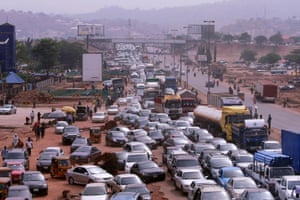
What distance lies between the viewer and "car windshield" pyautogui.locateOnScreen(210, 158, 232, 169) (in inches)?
1206

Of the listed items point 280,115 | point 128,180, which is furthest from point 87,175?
point 280,115

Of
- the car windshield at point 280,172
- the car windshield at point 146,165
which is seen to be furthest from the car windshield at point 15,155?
the car windshield at point 280,172

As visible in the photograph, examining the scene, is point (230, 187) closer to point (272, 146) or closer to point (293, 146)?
point (293, 146)

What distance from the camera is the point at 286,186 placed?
2498 cm

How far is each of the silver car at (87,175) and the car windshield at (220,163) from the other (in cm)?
417

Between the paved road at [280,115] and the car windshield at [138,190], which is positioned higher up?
the car windshield at [138,190]

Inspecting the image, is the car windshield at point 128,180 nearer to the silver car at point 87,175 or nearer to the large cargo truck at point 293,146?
the silver car at point 87,175

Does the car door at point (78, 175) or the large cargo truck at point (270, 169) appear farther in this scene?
the car door at point (78, 175)

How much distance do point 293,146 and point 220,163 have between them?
2.97m

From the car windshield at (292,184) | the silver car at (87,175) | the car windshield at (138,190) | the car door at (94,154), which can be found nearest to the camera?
the car windshield at (292,184)

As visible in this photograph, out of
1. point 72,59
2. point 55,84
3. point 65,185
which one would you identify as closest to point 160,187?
point 65,185

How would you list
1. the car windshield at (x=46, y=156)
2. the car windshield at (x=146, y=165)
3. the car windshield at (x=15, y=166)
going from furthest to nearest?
1. the car windshield at (x=46, y=156)
2. the car windshield at (x=15, y=166)
3. the car windshield at (x=146, y=165)

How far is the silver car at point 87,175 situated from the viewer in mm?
29355

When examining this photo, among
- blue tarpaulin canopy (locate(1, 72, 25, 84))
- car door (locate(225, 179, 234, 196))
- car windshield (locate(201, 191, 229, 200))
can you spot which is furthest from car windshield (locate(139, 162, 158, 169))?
blue tarpaulin canopy (locate(1, 72, 25, 84))
